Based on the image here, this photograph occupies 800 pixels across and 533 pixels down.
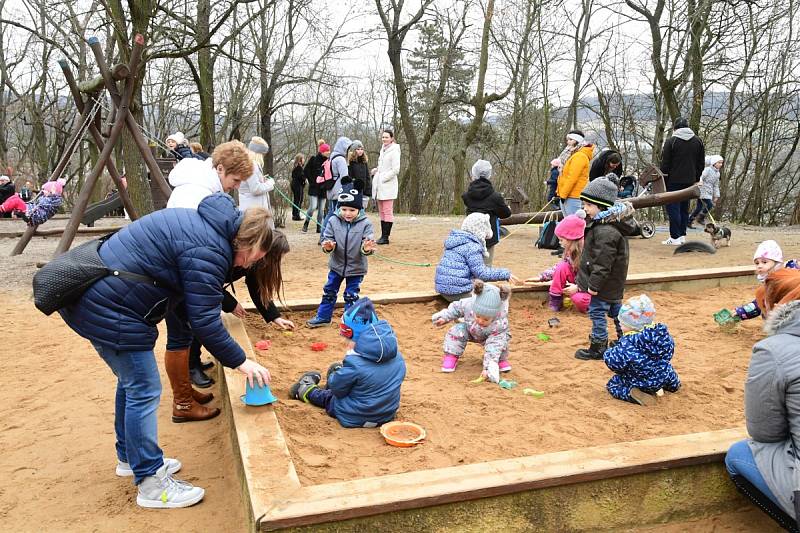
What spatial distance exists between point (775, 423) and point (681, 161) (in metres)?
7.56

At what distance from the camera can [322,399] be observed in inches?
144

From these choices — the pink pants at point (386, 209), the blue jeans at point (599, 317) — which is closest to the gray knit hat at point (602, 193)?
the blue jeans at point (599, 317)

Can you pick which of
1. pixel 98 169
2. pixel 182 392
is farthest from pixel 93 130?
pixel 182 392

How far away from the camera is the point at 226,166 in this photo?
3725mm

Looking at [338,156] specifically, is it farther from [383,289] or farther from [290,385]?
[290,385]

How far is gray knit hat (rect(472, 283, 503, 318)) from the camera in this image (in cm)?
413

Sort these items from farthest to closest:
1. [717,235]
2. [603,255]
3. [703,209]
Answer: [703,209], [717,235], [603,255]

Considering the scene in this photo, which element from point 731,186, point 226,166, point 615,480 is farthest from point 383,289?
point 731,186

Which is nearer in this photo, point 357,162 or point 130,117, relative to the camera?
point 130,117

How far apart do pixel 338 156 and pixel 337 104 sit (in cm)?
1921

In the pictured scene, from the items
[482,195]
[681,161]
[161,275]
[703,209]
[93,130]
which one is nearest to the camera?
[161,275]

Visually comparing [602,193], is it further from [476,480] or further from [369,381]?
[476,480]

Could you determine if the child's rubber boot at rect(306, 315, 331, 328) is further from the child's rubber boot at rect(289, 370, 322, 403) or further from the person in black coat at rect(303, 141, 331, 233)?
the person in black coat at rect(303, 141, 331, 233)

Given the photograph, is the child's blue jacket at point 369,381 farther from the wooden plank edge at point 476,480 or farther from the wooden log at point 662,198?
the wooden log at point 662,198
